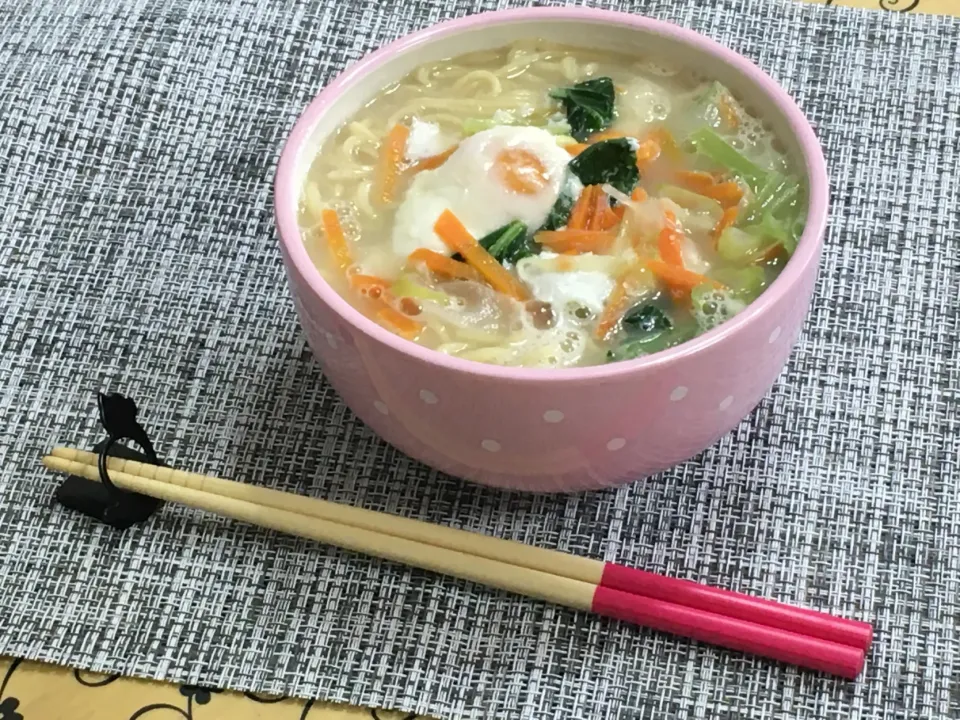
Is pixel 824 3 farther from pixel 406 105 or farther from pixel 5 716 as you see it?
pixel 5 716

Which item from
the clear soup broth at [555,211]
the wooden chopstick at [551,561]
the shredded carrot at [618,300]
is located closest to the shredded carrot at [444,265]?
the clear soup broth at [555,211]

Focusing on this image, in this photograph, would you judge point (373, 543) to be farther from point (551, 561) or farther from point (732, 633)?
point (732, 633)

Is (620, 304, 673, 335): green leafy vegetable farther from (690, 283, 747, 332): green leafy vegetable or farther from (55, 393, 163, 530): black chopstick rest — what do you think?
(55, 393, 163, 530): black chopstick rest

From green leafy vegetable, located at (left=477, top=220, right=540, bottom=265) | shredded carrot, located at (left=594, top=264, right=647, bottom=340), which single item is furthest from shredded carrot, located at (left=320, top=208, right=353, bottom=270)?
shredded carrot, located at (left=594, top=264, right=647, bottom=340)

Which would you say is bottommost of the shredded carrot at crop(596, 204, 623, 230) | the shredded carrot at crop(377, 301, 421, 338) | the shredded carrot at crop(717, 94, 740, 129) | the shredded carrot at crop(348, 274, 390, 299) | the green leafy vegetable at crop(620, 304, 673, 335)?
the shredded carrot at crop(377, 301, 421, 338)

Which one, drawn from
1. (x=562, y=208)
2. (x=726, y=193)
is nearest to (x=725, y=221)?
(x=726, y=193)
